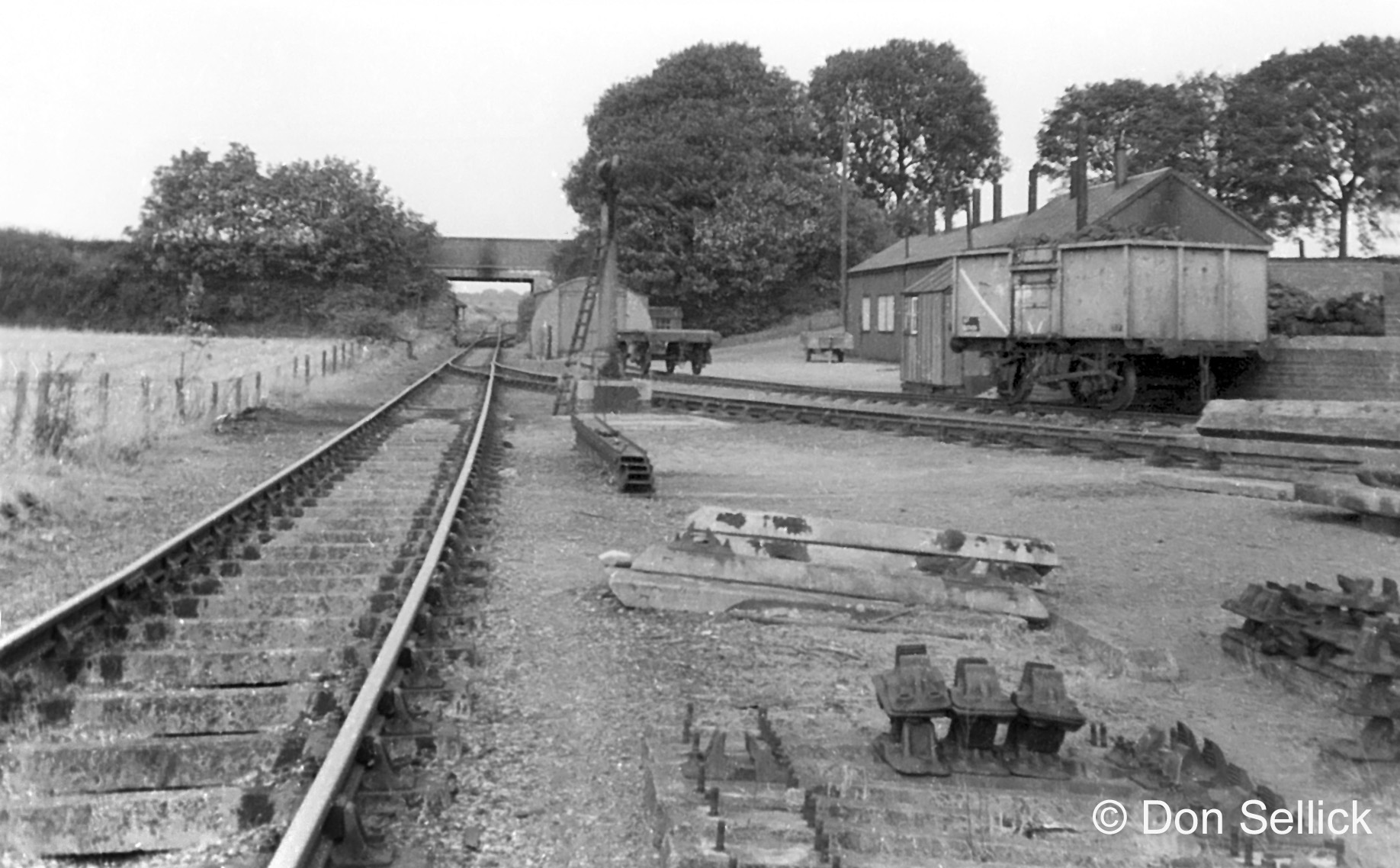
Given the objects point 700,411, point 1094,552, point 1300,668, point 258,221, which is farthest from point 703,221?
point 1300,668

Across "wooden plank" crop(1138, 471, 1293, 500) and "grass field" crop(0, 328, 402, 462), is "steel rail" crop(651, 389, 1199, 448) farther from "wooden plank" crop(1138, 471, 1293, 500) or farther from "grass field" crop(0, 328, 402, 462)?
"grass field" crop(0, 328, 402, 462)

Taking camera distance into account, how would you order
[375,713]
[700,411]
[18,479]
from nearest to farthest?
1. [375,713]
2. [18,479]
3. [700,411]

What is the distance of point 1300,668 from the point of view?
5.33 meters

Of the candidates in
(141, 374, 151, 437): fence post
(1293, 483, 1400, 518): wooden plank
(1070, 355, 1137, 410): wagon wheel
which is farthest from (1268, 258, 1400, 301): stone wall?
(141, 374, 151, 437): fence post

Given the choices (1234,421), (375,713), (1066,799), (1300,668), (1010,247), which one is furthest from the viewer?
(1010,247)

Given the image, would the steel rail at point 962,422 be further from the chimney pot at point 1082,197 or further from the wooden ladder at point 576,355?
the chimney pot at point 1082,197

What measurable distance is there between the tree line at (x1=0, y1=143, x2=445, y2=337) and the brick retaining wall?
44.3m

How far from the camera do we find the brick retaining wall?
1694cm

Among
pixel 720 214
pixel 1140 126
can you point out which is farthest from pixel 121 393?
pixel 1140 126

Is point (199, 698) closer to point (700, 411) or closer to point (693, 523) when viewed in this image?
point (693, 523)

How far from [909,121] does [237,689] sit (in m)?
72.2

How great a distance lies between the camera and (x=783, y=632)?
6.12 m

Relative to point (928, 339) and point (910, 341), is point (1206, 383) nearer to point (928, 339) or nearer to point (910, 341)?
point (928, 339)

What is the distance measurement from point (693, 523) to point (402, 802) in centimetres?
348
